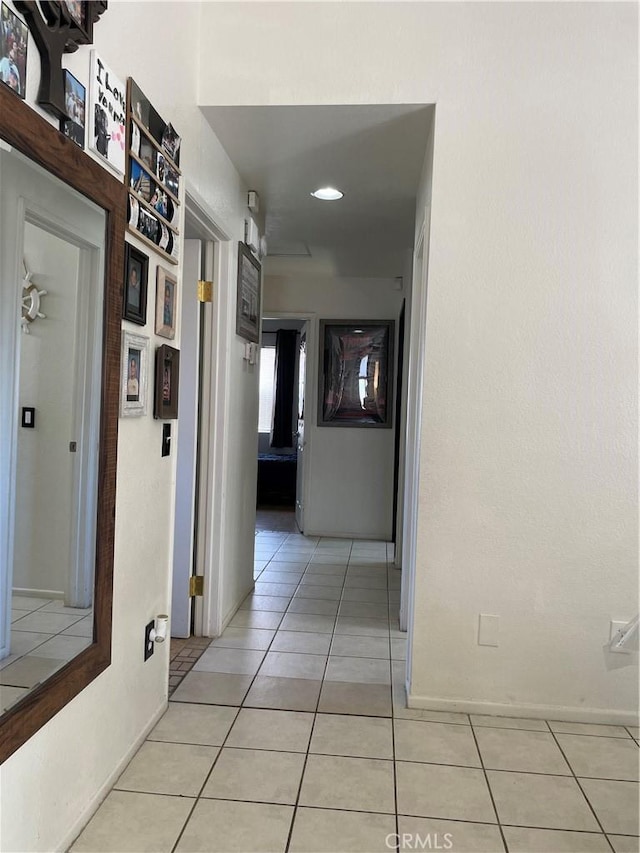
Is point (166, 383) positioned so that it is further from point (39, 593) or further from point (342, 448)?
point (342, 448)

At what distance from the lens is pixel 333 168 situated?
10.2ft

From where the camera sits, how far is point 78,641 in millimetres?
1671

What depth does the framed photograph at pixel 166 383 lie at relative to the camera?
2137 millimetres

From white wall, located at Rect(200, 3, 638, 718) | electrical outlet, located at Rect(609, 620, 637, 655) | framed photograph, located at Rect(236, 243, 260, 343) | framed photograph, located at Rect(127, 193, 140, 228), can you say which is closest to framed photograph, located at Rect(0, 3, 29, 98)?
framed photograph, located at Rect(127, 193, 140, 228)

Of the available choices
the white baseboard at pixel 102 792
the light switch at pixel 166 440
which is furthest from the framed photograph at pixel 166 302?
the white baseboard at pixel 102 792

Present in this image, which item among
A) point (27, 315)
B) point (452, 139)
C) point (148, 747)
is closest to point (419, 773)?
point (148, 747)

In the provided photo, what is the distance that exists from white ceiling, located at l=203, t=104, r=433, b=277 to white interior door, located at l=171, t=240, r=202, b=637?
1.96 ft

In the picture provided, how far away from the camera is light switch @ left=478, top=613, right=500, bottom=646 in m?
2.46

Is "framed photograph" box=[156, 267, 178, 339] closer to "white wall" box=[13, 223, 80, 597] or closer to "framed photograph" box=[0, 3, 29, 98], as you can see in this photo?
"white wall" box=[13, 223, 80, 597]

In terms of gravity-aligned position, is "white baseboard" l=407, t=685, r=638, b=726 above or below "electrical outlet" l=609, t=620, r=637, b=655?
below

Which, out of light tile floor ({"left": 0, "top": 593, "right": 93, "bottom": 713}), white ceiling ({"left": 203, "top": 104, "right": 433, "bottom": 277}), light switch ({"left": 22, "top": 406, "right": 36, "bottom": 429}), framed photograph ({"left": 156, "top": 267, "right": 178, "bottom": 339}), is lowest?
light tile floor ({"left": 0, "top": 593, "right": 93, "bottom": 713})

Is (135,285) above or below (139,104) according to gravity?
below

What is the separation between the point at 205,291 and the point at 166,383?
1047 mm

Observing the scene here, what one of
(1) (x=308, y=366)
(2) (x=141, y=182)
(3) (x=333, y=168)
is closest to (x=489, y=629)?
(2) (x=141, y=182)
